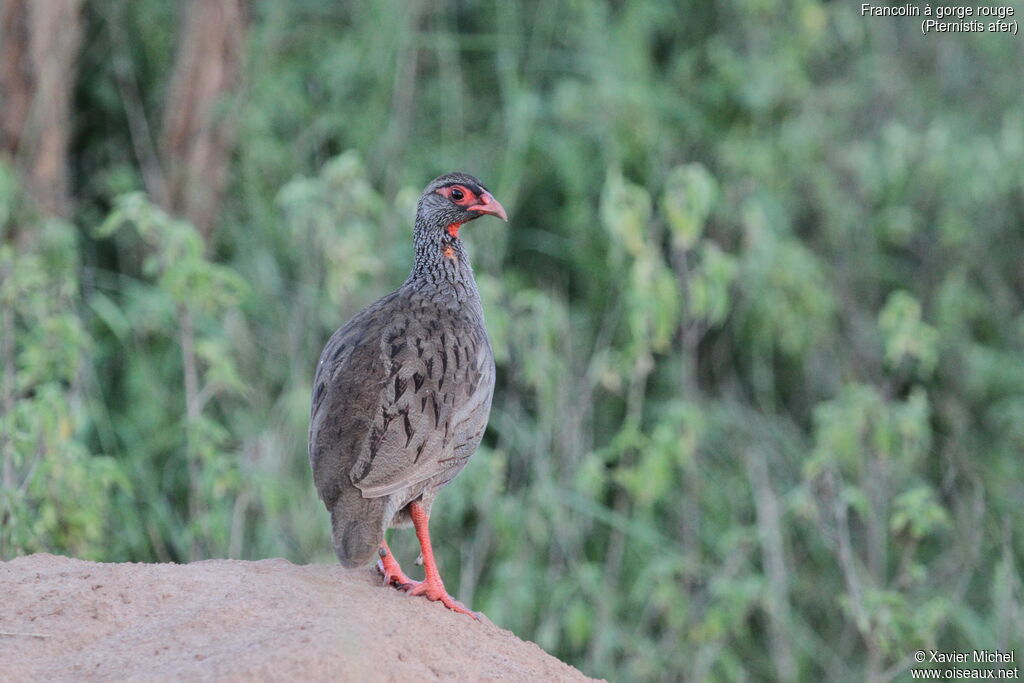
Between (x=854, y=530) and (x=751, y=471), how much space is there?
1230 millimetres

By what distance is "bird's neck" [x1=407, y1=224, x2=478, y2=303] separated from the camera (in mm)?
5426

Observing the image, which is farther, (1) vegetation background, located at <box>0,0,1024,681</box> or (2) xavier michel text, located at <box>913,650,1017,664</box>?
(1) vegetation background, located at <box>0,0,1024,681</box>

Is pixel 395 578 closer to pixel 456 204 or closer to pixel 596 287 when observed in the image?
pixel 456 204

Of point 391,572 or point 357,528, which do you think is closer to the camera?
point 357,528

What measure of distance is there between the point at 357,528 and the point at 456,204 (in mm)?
1585

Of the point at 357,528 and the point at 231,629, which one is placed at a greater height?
the point at 357,528

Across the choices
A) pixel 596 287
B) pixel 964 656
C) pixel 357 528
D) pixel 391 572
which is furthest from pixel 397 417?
pixel 964 656

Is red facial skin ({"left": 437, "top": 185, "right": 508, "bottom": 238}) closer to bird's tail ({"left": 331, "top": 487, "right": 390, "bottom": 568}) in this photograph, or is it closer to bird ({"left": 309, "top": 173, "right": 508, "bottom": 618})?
bird ({"left": 309, "top": 173, "right": 508, "bottom": 618})

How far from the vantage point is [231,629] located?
3979 mm

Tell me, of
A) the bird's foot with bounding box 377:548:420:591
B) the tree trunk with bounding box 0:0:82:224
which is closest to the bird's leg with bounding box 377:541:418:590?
the bird's foot with bounding box 377:548:420:591

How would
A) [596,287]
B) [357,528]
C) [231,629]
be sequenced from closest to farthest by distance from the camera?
[231,629] → [357,528] → [596,287]

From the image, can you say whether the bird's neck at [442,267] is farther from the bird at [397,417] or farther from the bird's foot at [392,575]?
the bird's foot at [392,575]

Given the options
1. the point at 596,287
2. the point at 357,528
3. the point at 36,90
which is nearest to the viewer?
the point at 357,528

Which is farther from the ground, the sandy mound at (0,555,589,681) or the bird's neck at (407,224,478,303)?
the bird's neck at (407,224,478,303)
